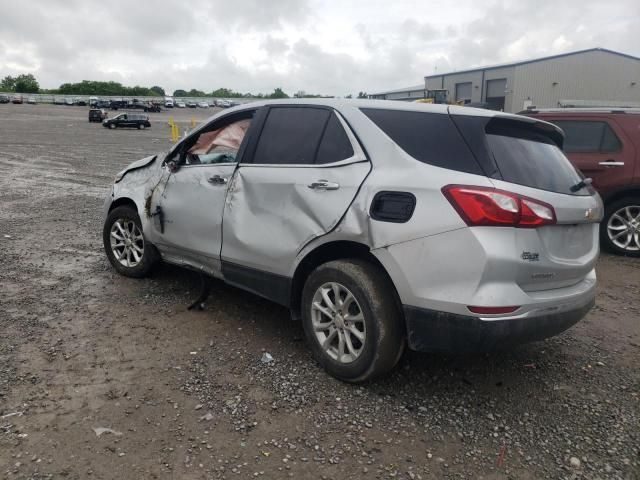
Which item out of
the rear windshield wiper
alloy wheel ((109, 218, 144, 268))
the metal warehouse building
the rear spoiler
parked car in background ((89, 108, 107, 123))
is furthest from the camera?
parked car in background ((89, 108, 107, 123))

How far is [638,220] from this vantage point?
22.0 ft

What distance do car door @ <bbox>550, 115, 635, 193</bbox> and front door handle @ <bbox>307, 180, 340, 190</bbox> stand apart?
4761 millimetres

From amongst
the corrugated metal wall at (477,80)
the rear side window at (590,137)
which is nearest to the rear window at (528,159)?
the rear side window at (590,137)

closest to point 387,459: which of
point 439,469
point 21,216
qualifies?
point 439,469

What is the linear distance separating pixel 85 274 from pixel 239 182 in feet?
8.11

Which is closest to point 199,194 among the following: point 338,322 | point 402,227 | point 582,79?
point 338,322

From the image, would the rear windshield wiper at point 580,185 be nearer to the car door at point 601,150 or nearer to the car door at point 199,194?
the car door at point 199,194

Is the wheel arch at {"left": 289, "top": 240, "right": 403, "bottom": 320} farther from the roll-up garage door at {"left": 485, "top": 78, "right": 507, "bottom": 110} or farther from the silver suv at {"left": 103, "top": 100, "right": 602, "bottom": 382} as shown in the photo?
the roll-up garage door at {"left": 485, "top": 78, "right": 507, "bottom": 110}

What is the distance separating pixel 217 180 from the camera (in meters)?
4.14

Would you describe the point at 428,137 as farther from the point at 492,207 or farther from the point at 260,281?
the point at 260,281

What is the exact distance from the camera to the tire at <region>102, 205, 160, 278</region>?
16.4 ft

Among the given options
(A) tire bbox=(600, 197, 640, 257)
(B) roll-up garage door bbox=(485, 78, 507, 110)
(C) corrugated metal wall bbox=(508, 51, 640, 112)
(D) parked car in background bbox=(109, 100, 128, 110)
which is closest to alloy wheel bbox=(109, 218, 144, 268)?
(A) tire bbox=(600, 197, 640, 257)

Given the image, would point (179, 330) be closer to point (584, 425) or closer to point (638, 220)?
point (584, 425)

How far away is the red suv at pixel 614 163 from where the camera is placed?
21.8ft
